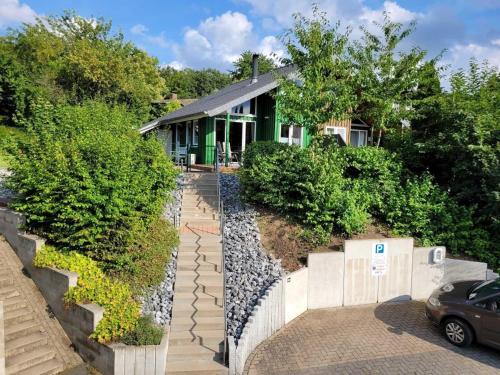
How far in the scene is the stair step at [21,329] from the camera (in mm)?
6789

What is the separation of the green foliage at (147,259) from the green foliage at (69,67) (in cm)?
1782

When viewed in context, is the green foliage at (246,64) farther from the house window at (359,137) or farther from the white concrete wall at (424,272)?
the white concrete wall at (424,272)

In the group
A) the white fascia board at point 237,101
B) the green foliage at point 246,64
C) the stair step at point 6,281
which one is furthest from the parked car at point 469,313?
the green foliage at point 246,64

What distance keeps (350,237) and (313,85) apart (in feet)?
16.1

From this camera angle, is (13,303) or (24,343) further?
(13,303)

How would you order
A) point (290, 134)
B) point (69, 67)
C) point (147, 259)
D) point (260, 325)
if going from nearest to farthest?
point (260, 325)
point (147, 259)
point (290, 134)
point (69, 67)

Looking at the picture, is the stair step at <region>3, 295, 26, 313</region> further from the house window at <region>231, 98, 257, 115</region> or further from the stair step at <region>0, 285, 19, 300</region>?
the house window at <region>231, 98, 257, 115</region>

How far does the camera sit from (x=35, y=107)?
11.1 meters

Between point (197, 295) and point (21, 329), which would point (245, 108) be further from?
point (21, 329)

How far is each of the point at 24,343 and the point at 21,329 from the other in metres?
0.38

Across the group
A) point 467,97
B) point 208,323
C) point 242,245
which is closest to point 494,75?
point 467,97

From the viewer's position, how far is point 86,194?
7.74m

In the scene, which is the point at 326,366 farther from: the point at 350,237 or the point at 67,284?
the point at 67,284

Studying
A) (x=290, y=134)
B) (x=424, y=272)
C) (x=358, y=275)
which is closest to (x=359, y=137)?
(x=290, y=134)
